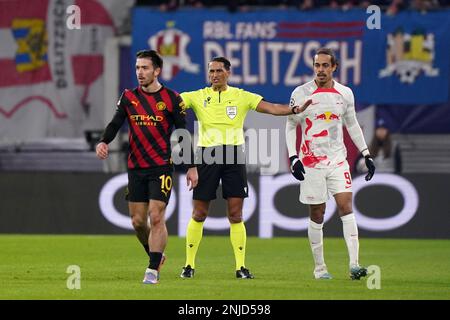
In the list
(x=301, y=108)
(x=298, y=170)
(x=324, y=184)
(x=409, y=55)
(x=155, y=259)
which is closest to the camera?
(x=155, y=259)

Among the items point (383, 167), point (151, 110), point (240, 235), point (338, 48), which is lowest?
point (240, 235)

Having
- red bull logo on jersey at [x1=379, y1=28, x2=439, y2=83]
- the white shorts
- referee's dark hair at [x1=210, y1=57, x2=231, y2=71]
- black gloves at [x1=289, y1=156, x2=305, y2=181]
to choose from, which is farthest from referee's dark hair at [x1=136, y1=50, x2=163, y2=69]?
red bull logo on jersey at [x1=379, y1=28, x2=439, y2=83]

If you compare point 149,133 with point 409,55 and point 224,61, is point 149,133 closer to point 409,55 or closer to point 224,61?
point 224,61

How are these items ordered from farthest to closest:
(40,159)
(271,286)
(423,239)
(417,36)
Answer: (40,159) → (417,36) → (423,239) → (271,286)

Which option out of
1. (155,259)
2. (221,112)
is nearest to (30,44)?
(221,112)

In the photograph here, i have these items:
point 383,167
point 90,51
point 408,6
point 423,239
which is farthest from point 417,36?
point 90,51

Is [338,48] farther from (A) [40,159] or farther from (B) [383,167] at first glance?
(A) [40,159]

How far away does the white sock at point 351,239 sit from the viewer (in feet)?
39.2

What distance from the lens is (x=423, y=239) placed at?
1920 centimetres

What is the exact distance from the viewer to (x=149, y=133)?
1156cm

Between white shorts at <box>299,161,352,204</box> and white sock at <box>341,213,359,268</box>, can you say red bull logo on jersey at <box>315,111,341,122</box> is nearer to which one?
white shorts at <box>299,161,352,204</box>

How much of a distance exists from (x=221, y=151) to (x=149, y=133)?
1.10 meters

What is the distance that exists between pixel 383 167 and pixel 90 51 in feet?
19.7

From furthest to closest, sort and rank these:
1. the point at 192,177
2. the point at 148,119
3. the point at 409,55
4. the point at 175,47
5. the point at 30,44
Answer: the point at 30,44 < the point at 175,47 < the point at 409,55 < the point at 148,119 < the point at 192,177
